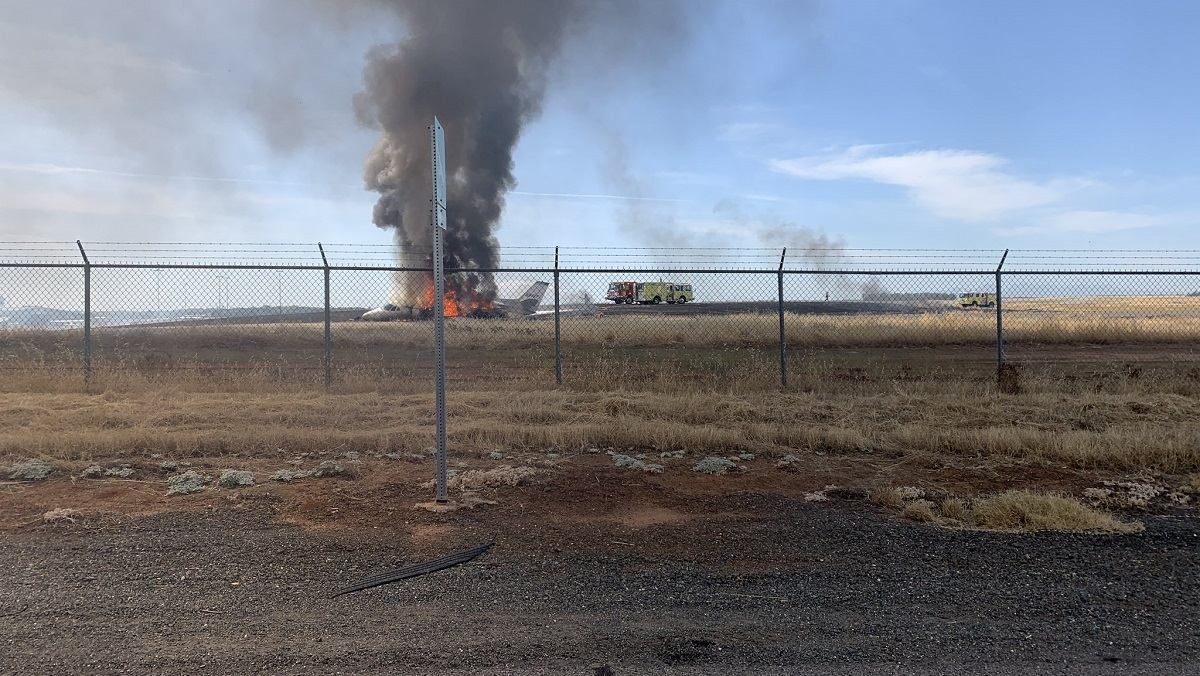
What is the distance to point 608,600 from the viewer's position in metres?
3.66

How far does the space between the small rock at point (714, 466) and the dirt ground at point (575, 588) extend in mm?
782

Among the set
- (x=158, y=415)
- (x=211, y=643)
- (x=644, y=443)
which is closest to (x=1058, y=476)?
(x=644, y=443)

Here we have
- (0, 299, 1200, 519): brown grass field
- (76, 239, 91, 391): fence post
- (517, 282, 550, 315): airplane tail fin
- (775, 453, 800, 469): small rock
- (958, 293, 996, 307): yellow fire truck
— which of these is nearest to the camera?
(775, 453, 800, 469): small rock

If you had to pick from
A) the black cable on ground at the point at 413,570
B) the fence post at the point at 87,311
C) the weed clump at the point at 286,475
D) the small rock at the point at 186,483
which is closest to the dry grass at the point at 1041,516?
the black cable on ground at the point at 413,570

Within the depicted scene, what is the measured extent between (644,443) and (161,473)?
13.8 feet

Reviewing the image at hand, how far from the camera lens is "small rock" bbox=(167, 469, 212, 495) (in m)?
5.58

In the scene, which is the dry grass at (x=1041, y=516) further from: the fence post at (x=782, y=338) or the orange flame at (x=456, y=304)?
the orange flame at (x=456, y=304)

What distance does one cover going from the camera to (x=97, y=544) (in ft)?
14.4

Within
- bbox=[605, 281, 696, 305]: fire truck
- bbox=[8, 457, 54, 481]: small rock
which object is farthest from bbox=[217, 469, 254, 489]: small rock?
bbox=[605, 281, 696, 305]: fire truck

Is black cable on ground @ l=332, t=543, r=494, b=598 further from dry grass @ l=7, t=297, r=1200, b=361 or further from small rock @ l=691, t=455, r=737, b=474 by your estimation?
dry grass @ l=7, t=297, r=1200, b=361

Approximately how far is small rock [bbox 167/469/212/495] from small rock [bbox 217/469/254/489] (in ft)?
0.41

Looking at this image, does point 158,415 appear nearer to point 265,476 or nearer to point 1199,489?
point 265,476

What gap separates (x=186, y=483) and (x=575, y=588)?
11.7 feet

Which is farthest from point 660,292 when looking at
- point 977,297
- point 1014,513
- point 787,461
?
point 1014,513
